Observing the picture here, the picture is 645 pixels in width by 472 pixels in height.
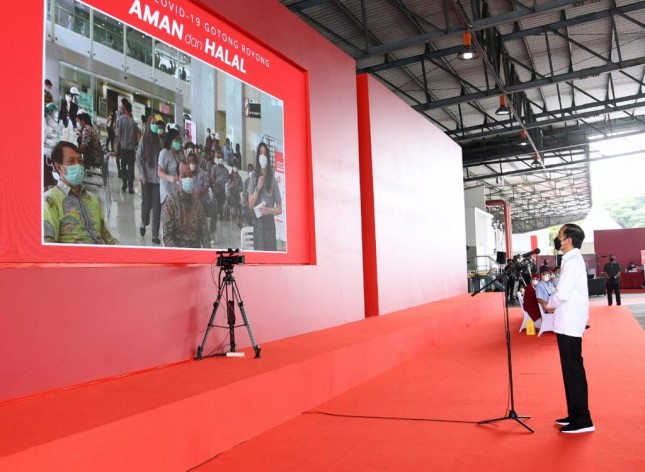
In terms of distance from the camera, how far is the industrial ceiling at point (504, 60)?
33.9 feet

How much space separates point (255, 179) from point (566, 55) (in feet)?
34.5

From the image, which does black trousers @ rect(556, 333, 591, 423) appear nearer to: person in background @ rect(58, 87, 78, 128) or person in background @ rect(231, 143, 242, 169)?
person in background @ rect(231, 143, 242, 169)

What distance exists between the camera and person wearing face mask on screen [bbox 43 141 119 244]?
371cm

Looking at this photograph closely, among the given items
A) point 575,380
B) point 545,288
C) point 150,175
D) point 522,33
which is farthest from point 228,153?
point 522,33

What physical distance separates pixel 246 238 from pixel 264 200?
512 mm

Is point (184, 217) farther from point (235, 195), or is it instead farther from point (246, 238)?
point (246, 238)

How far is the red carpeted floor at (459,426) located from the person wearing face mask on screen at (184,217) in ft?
5.57

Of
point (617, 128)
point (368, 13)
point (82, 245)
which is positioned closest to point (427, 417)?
point (82, 245)

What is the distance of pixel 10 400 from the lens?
3.33 metres

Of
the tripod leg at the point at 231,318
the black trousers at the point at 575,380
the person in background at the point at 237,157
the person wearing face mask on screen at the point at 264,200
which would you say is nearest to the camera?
the black trousers at the point at 575,380

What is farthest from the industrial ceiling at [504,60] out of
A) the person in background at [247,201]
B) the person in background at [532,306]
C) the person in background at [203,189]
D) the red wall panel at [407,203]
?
the person in background at [203,189]

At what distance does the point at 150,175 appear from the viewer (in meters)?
4.52

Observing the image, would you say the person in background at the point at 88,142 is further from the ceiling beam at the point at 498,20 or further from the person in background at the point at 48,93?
the ceiling beam at the point at 498,20

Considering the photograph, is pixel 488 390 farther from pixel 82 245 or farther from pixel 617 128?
pixel 617 128
